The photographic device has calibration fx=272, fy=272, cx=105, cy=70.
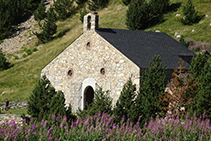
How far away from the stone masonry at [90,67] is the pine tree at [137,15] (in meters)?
23.9

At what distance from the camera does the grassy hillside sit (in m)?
40.8

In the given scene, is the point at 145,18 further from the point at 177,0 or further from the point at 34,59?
the point at 34,59

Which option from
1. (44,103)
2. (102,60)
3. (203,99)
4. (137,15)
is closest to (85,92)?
(102,60)

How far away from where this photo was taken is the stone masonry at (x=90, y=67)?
862 inches

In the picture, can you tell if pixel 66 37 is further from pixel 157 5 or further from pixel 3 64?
pixel 157 5

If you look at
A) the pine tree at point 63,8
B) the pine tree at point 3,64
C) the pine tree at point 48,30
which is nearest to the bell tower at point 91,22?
the pine tree at point 3,64

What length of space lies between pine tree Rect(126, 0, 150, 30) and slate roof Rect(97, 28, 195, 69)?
732 inches

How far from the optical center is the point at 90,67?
2419 centimetres

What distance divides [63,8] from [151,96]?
50624 mm

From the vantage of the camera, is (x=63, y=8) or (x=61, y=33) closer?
(x=61, y=33)

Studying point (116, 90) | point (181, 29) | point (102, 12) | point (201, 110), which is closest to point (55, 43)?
point (102, 12)

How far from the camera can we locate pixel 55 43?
54.2m

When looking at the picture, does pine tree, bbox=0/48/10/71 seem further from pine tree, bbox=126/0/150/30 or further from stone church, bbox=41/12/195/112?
stone church, bbox=41/12/195/112

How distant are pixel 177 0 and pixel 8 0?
130ft
